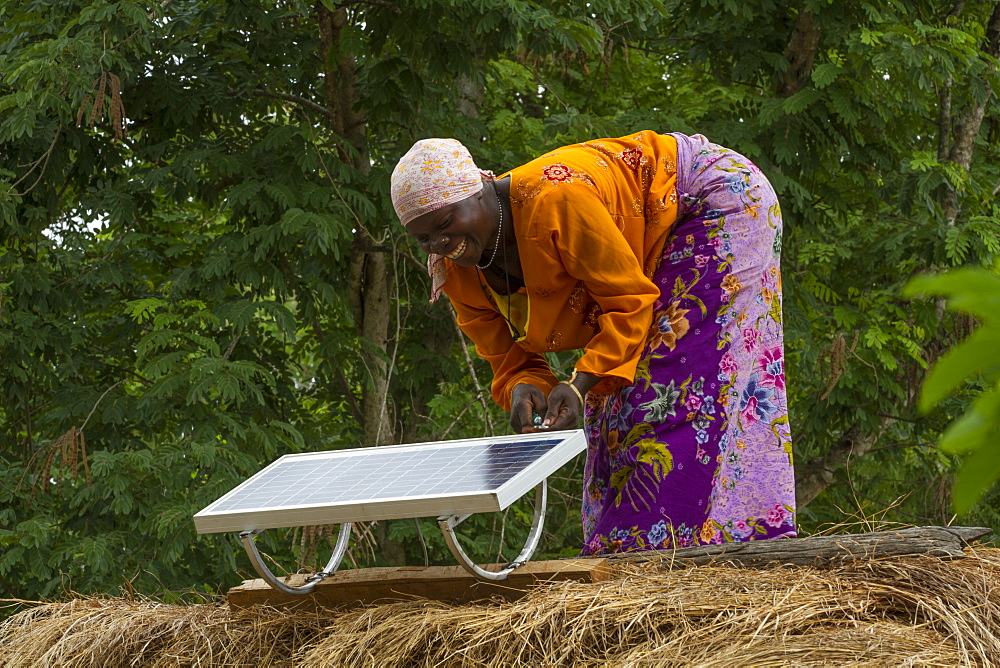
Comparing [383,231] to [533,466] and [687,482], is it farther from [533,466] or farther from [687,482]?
[533,466]

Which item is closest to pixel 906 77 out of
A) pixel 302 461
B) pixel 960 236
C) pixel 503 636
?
pixel 960 236

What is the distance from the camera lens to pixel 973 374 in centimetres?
77

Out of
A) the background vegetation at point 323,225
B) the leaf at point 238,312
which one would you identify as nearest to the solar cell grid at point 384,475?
the background vegetation at point 323,225

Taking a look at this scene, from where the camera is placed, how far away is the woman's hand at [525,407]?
115 inches

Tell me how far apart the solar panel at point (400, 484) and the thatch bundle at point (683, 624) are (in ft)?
0.89

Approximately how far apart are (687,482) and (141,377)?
12.9 feet

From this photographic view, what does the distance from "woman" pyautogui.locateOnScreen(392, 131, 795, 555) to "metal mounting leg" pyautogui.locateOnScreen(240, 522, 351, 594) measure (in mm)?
536

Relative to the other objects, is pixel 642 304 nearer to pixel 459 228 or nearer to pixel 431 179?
pixel 459 228

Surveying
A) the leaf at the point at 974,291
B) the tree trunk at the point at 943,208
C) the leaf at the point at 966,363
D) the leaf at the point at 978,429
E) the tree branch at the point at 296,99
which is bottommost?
the tree trunk at the point at 943,208

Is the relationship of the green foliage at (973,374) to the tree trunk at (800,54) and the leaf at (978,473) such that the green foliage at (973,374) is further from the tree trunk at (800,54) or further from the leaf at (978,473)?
the tree trunk at (800,54)

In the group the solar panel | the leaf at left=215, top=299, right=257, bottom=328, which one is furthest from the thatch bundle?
the leaf at left=215, top=299, right=257, bottom=328

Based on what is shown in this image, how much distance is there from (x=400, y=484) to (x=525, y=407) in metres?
0.57

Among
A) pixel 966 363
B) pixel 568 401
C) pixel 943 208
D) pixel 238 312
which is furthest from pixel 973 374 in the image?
pixel 943 208

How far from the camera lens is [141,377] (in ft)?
Result: 19.6
